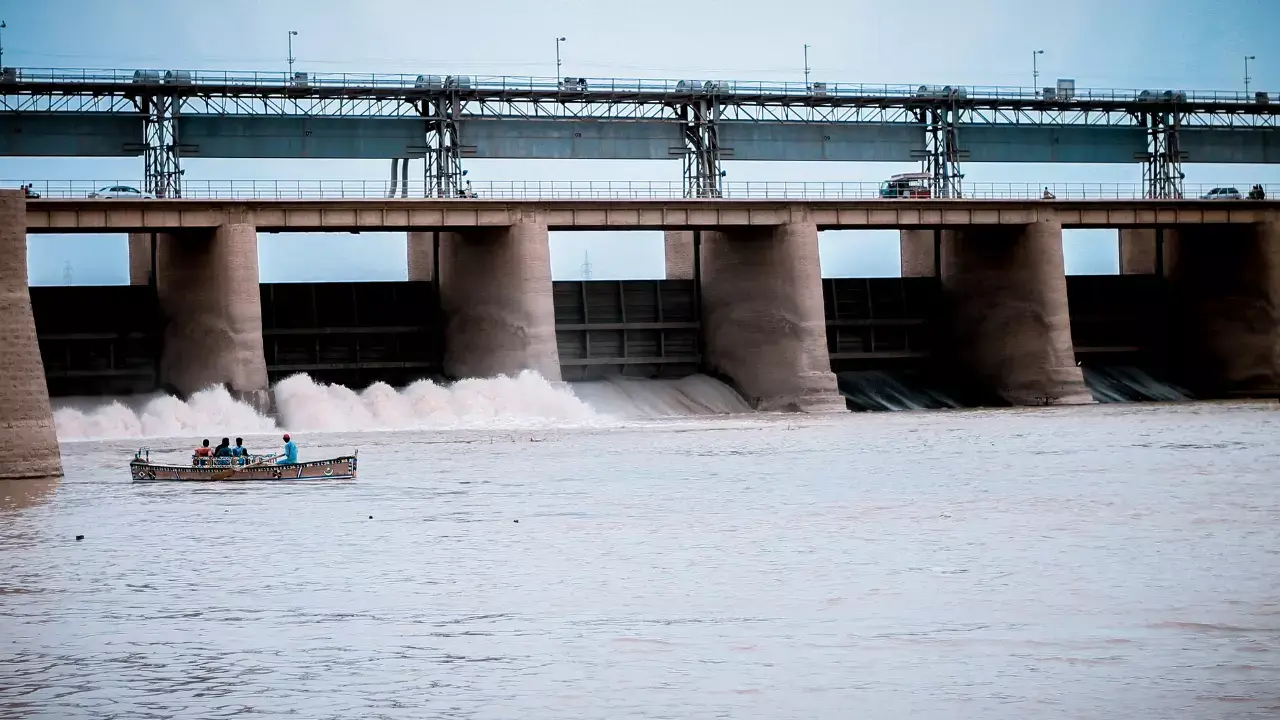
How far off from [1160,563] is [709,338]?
48.3 meters

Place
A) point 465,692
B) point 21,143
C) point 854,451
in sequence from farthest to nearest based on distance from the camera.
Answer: point 21,143 < point 854,451 < point 465,692

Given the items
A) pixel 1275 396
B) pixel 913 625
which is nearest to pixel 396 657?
pixel 913 625

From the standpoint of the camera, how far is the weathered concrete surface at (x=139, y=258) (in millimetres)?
66956

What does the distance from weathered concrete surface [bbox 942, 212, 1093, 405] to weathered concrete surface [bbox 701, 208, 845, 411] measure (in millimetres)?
9048

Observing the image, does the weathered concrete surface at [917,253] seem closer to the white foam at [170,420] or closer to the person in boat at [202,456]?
the white foam at [170,420]

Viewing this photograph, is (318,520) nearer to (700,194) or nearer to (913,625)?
(913,625)

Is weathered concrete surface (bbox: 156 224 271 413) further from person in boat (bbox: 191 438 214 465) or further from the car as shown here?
the car

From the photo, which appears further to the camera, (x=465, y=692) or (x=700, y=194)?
(x=700, y=194)

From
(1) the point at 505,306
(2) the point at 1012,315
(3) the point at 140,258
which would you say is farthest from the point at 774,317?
(3) the point at 140,258

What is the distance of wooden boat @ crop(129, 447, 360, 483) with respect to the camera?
39.2 meters

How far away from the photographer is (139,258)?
67250 mm

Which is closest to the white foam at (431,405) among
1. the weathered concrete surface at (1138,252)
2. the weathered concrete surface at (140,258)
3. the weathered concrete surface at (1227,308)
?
the weathered concrete surface at (140,258)

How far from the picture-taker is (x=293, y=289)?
222 ft

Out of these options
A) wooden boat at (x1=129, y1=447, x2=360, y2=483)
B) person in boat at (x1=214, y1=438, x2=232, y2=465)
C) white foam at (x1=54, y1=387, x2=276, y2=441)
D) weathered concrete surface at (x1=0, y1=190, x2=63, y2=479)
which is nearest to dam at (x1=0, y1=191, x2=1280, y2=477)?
white foam at (x1=54, y1=387, x2=276, y2=441)
